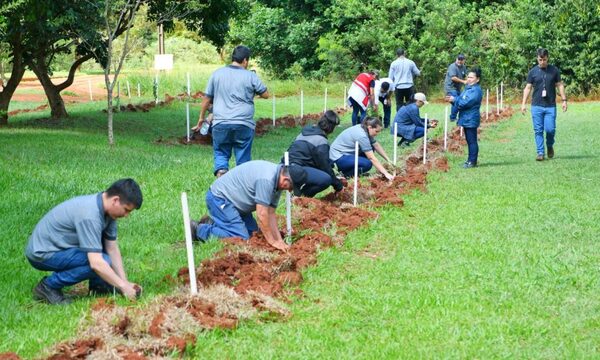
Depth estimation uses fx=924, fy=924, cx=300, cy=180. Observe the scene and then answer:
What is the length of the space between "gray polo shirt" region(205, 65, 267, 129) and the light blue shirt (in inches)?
519

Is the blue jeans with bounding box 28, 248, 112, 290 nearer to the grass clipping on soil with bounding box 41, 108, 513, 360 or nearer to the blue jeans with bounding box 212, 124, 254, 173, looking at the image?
the grass clipping on soil with bounding box 41, 108, 513, 360

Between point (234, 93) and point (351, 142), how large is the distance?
287cm

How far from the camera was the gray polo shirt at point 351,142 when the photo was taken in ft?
48.9

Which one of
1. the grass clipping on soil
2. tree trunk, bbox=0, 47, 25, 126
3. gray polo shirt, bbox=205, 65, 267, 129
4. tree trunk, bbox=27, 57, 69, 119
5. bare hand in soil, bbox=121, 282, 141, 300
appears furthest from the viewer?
tree trunk, bbox=27, 57, 69, 119

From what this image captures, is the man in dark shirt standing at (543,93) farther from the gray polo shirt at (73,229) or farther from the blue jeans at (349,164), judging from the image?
the gray polo shirt at (73,229)

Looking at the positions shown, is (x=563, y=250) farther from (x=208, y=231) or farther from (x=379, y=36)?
(x=379, y=36)

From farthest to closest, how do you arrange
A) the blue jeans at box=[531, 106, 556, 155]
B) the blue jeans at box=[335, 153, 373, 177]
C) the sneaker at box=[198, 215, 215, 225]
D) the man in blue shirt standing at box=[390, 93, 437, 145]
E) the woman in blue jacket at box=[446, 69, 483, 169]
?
1. the man in blue shirt standing at box=[390, 93, 437, 145]
2. the blue jeans at box=[531, 106, 556, 155]
3. the woman in blue jacket at box=[446, 69, 483, 169]
4. the blue jeans at box=[335, 153, 373, 177]
5. the sneaker at box=[198, 215, 215, 225]

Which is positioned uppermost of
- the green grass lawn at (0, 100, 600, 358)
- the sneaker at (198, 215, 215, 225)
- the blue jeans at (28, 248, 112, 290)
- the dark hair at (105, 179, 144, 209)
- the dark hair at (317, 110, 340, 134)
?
the dark hair at (317, 110, 340, 134)

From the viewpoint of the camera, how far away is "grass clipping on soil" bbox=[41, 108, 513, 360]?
652 centimetres

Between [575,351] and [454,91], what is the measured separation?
66.3 feet

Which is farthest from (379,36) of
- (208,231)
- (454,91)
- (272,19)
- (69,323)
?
(69,323)

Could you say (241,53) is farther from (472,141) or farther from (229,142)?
A: (472,141)

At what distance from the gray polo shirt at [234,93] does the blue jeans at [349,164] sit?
270 centimetres

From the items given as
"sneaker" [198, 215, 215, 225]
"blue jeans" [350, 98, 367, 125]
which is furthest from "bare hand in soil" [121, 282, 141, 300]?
"blue jeans" [350, 98, 367, 125]
